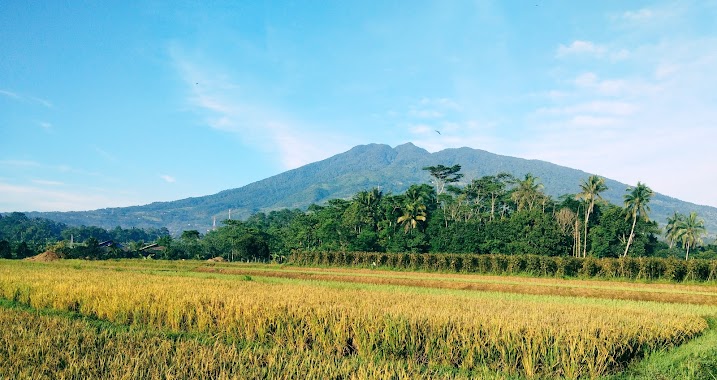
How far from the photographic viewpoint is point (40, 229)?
550 ft

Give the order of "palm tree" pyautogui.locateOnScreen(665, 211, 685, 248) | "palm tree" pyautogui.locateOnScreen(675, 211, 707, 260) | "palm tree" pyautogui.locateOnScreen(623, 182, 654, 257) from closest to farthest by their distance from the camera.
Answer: "palm tree" pyautogui.locateOnScreen(623, 182, 654, 257) < "palm tree" pyautogui.locateOnScreen(675, 211, 707, 260) < "palm tree" pyautogui.locateOnScreen(665, 211, 685, 248)

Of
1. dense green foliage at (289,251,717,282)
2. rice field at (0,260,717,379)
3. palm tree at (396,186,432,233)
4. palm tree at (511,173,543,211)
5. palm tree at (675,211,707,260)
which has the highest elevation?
palm tree at (511,173,543,211)

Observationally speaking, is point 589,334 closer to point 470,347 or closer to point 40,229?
point 470,347

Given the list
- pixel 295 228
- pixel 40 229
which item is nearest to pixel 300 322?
pixel 295 228

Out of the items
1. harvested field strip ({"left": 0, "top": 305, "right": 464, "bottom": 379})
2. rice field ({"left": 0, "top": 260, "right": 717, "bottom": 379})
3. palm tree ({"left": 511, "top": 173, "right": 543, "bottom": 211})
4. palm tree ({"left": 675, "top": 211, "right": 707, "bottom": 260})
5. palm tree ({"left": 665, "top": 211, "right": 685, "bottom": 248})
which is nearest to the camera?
harvested field strip ({"left": 0, "top": 305, "right": 464, "bottom": 379})

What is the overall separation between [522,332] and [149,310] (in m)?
10.1

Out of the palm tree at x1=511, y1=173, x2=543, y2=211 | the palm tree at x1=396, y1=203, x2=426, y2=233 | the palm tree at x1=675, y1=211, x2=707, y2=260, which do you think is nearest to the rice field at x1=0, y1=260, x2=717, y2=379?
the palm tree at x1=396, y1=203, x2=426, y2=233

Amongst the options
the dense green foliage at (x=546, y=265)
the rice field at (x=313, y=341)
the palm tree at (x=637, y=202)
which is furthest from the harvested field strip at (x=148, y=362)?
the palm tree at (x=637, y=202)

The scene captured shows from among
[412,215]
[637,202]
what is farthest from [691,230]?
[412,215]

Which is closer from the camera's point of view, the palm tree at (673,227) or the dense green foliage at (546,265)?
the dense green foliage at (546,265)

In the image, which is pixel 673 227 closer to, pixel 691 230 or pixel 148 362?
pixel 691 230

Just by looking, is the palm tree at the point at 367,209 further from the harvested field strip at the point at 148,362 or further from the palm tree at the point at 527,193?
the harvested field strip at the point at 148,362

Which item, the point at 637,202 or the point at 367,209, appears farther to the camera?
the point at 367,209

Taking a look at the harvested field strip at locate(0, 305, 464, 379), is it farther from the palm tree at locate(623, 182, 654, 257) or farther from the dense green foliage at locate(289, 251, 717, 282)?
the palm tree at locate(623, 182, 654, 257)
